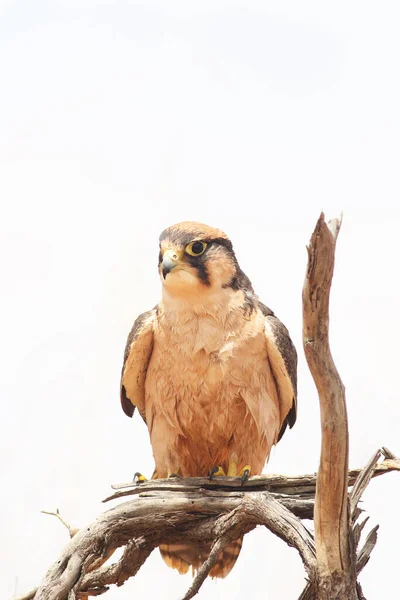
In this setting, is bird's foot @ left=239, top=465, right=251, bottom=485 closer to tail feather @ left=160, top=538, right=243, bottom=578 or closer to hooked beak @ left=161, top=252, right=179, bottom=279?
tail feather @ left=160, top=538, right=243, bottom=578

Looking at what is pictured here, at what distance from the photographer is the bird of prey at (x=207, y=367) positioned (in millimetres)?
3973

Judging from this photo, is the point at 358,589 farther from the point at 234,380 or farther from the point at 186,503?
the point at 234,380

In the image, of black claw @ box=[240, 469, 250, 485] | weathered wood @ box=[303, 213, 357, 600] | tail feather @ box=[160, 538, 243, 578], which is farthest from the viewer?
tail feather @ box=[160, 538, 243, 578]

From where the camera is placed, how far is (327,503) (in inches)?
120

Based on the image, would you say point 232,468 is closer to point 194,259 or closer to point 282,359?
point 282,359

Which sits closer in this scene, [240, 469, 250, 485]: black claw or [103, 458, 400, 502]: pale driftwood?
[103, 458, 400, 502]: pale driftwood

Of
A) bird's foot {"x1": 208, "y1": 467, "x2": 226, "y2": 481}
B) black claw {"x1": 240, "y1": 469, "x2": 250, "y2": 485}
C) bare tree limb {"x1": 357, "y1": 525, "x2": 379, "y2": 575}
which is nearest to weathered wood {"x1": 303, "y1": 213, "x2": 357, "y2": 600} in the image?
bare tree limb {"x1": 357, "y1": 525, "x2": 379, "y2": 575}

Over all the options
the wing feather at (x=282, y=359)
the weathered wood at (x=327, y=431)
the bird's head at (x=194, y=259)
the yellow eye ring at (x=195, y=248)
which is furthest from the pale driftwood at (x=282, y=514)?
the yellow eye ring at (x=195, y=248)

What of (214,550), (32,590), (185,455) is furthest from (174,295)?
(32,590)

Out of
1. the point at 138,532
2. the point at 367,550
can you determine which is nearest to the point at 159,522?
the point at 138,532

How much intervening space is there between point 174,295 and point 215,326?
231 millimetres

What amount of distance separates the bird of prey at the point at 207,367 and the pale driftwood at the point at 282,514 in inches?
8.5

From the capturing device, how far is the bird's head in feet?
12.7

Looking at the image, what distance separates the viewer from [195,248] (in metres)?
3.93
